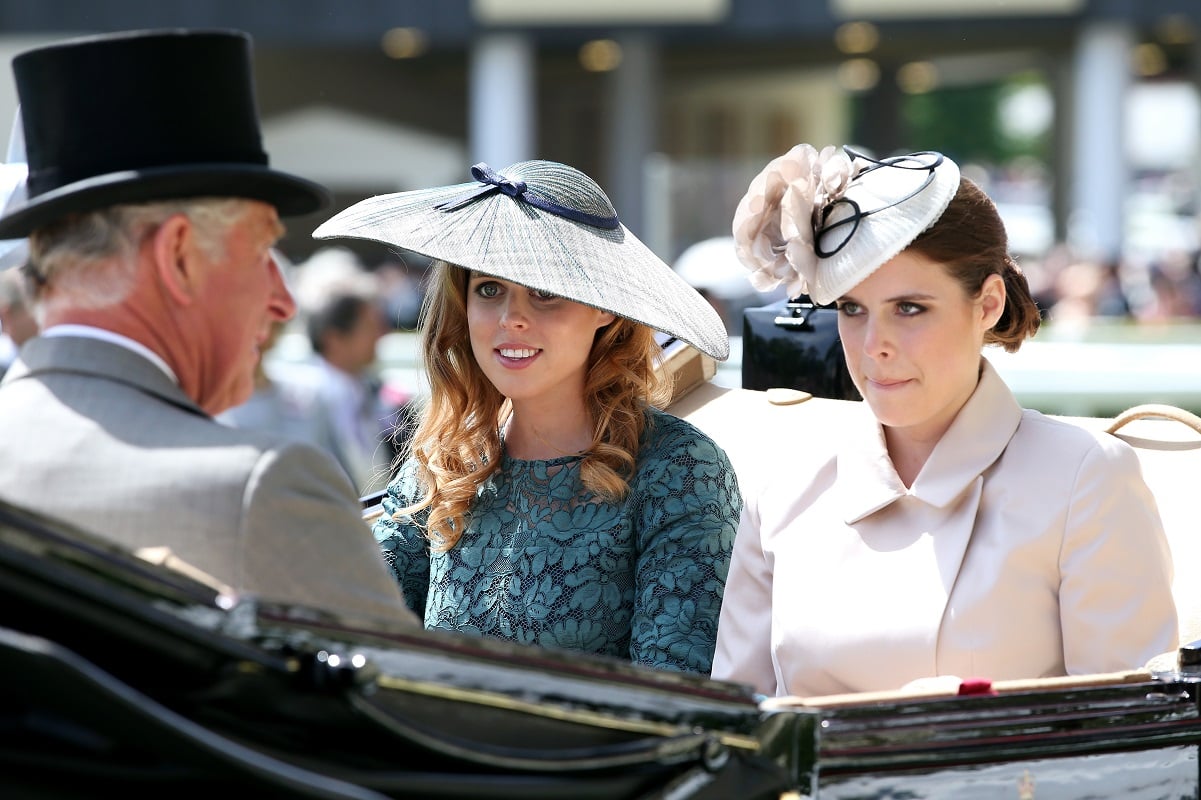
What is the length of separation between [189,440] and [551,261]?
1.14m

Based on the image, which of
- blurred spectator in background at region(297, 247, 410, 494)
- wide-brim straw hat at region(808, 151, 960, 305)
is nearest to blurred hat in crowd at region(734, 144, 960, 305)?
wide-brim straw hat at region(808, 151, 960, 305)

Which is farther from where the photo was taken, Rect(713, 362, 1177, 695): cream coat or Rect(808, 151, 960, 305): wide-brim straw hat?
Rect(808, 151, 960, 305): wide-brim straw hat

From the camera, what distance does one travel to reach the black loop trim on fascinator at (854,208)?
235 centimetres

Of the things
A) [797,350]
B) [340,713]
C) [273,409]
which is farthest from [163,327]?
[273,409]

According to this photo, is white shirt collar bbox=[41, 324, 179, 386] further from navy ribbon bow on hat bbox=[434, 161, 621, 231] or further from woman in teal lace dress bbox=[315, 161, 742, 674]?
navy ribbon bow on hat bbox=[434, 161, 621, 231]

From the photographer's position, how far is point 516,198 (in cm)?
288

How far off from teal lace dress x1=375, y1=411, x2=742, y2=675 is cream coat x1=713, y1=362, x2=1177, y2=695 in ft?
0.63

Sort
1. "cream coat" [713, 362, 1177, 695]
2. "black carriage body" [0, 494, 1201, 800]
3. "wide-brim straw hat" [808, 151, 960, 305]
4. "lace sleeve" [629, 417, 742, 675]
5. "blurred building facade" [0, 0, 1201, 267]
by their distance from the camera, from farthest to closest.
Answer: "blurred building facade" [0, 0, 1201, 267], "lace sleeve" [629, 417, 742, 675], "wide-brim straw hat" [808, 151, 960, 305], "cream coat" [713, 362, 1177, 695], "black carriage body" [0, 494, 1201, 800]

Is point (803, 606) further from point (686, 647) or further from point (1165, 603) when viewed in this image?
point (1165, 603)

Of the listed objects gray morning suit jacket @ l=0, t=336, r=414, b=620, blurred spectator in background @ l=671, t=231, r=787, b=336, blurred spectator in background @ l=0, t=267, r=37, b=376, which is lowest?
gray morning suit jacket @ l=0, t=336, r=414, b=620

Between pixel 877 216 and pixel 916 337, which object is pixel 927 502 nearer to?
pixel 916 337

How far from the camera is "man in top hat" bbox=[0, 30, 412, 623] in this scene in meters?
1.66

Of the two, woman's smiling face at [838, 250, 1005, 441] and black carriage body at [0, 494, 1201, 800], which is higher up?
woman's smiling face at [838, 250, 1005, 441]

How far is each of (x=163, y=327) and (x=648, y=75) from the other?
15.8 m
